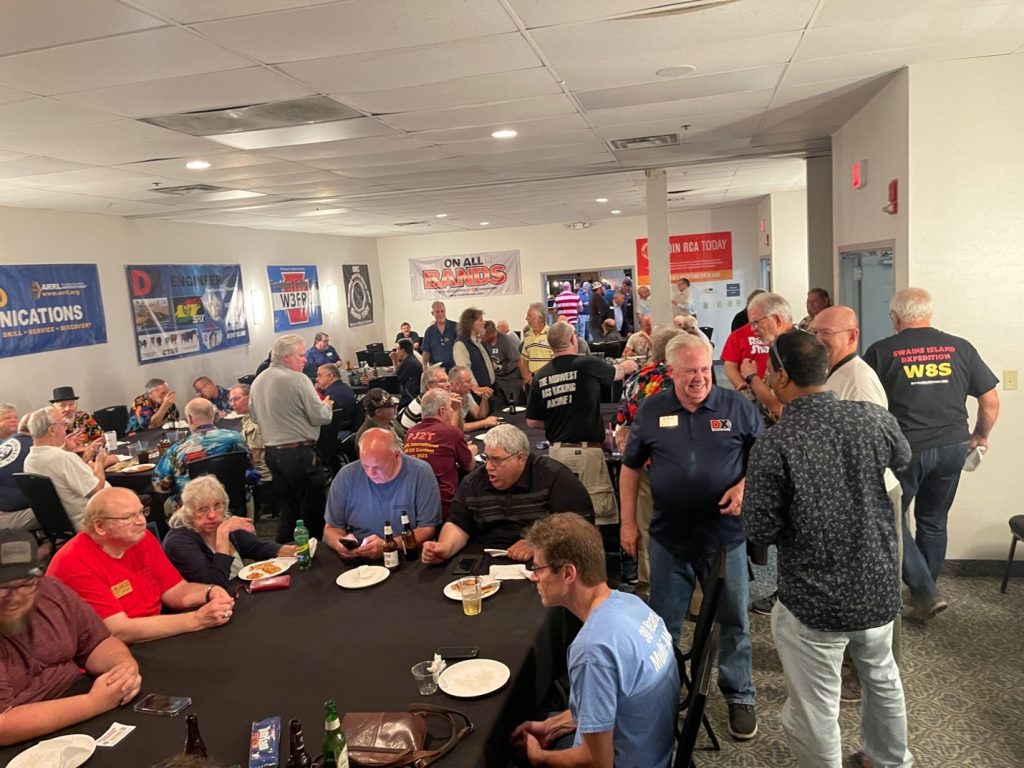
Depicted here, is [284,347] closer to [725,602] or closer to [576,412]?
[576,412]

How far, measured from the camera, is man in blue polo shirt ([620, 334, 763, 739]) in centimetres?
284

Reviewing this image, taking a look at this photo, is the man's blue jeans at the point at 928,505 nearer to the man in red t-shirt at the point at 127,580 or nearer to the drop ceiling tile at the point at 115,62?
the man in red t-shirt at the point at 127,580

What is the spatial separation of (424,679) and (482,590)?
0.61m

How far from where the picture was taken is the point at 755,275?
1360cm

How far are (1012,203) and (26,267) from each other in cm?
827

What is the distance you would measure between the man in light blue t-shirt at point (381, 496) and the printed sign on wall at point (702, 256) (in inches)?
434

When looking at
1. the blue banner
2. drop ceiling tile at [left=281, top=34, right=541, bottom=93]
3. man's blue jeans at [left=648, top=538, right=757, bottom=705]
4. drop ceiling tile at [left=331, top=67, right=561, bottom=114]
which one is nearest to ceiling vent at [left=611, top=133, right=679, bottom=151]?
drop ceiling tile at [left=331, top=67, right=561, bottom=114]

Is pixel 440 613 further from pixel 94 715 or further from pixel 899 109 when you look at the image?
pixel 899 109

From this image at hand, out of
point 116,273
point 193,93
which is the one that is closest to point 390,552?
point 193,93

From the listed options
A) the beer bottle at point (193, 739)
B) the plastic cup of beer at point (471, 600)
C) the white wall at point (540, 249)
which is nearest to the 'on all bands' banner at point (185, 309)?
the white wall at point (540, 249)

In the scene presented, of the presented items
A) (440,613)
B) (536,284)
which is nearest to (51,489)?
(440,613)

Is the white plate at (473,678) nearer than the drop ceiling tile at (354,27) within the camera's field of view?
Yes

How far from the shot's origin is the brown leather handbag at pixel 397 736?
5.61 ft

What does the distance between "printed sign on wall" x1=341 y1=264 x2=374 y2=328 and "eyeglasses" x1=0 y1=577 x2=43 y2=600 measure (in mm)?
11702
